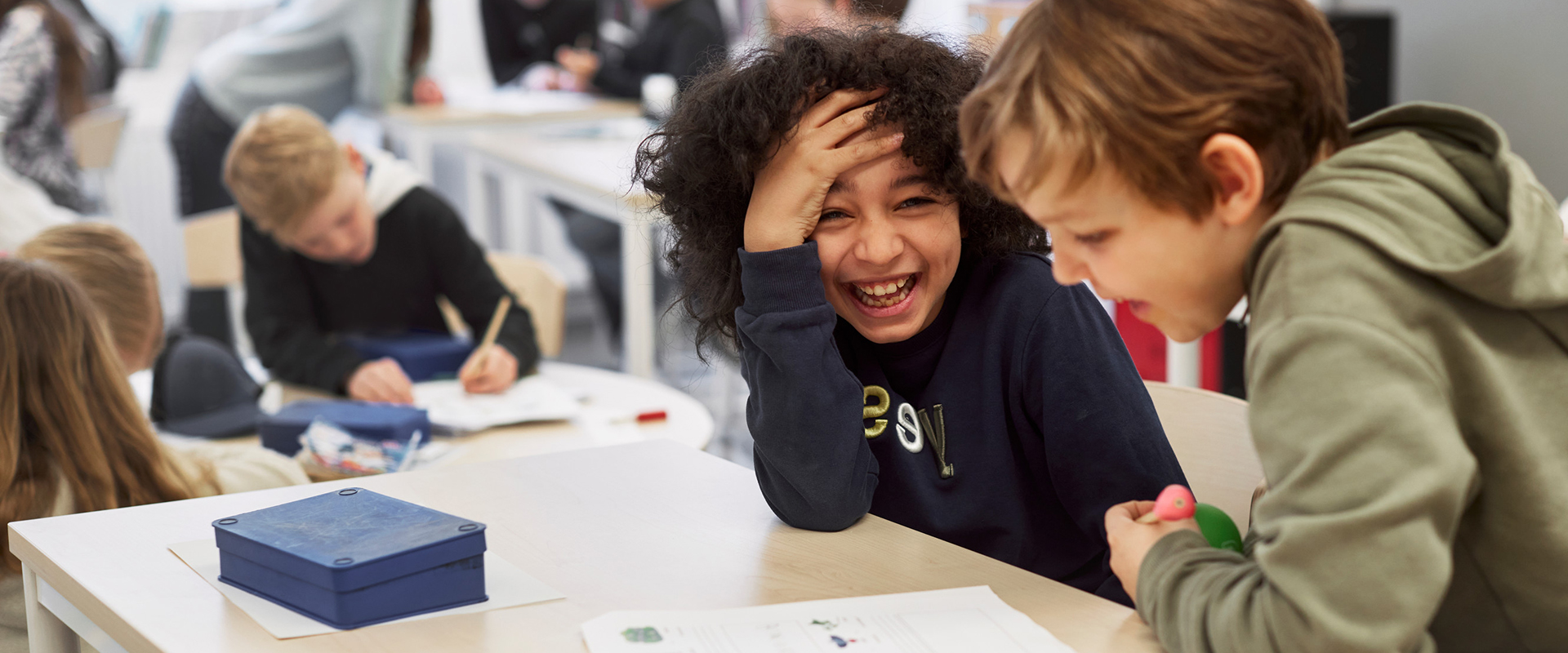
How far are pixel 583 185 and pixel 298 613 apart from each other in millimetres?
2602

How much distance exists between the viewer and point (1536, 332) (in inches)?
27.2

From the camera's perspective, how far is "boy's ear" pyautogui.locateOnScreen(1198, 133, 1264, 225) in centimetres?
71

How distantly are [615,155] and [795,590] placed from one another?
3.07m

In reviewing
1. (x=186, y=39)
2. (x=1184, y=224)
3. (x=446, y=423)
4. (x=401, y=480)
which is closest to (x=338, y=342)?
(x=446, y=423)

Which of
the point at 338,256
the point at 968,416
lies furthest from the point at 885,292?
the point at 338,256

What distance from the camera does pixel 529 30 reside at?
6.21m

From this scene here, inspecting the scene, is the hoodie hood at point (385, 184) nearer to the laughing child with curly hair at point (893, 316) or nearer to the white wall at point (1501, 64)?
the laughing child with curly hair at point (893, 316)

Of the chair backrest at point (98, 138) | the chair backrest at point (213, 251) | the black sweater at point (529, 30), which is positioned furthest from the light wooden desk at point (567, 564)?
the black sweater at point (529, 30)

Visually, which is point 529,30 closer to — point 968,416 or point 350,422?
point 350,422

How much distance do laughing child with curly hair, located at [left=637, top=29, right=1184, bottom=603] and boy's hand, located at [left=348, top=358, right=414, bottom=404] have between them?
90cm

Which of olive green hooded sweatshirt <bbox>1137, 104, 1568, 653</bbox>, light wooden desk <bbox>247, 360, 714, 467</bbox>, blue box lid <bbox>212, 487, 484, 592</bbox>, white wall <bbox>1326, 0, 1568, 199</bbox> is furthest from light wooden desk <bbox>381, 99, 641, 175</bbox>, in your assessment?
olive green hooded sweatshirt <bbox>1137, 104, 1568, 653</bbox>

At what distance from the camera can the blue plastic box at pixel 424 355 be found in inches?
87.0

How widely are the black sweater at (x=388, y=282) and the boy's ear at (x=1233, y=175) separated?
6.17 feet

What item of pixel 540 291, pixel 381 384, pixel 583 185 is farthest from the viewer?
pixel 583 185
